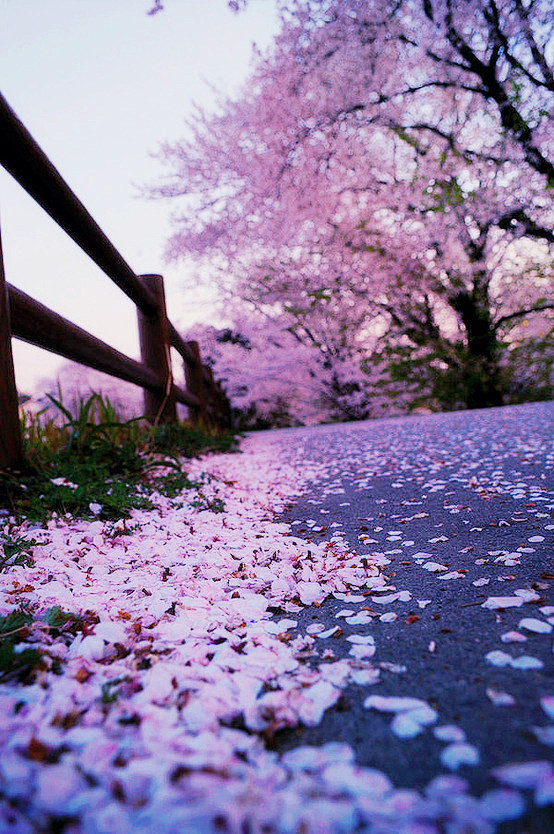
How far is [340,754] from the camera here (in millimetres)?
738

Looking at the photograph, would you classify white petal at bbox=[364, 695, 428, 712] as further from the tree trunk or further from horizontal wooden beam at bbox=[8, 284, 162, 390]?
the tree trunk

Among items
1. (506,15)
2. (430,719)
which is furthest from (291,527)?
(506,15)

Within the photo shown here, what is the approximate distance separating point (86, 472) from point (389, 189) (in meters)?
7.49

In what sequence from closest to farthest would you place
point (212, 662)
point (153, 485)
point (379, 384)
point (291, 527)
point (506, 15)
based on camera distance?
point (212, 662) < point (291, 527) < point (153, 485) < point (506, 15) < point (379, 384)

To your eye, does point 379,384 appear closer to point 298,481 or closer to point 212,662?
point 298,481

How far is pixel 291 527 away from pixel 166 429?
→ 188cm

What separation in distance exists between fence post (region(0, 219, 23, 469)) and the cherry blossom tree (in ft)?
21.4

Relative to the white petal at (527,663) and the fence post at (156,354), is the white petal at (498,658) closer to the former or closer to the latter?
the white petal at (527,663)

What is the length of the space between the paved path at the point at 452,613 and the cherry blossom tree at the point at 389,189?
6.20 m

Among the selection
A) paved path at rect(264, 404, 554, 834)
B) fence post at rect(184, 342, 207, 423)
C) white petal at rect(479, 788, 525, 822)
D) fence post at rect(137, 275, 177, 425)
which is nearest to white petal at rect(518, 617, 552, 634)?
paved path at rect(264, 404, 554, 834)

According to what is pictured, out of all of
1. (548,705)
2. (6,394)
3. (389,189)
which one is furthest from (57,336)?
(389,189)

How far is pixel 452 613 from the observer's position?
1171 mm

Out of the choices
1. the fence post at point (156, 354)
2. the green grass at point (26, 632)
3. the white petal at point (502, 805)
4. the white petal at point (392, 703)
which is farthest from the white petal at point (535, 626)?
the fence post at point (156, 354)

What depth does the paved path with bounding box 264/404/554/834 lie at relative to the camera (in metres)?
0.74
